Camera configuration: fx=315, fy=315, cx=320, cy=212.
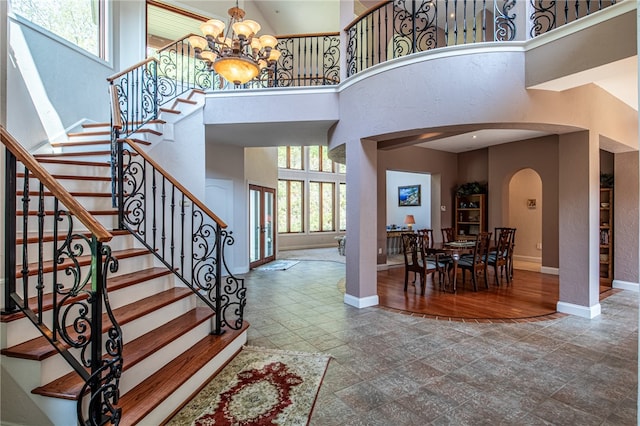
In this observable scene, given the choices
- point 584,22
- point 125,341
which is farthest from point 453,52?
point 125,341

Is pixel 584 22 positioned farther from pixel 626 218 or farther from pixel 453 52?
pixel 626 218

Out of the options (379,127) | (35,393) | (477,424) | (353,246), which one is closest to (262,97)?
(379,127)

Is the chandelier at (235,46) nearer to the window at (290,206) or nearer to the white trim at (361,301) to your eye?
the white trim at (361,301)

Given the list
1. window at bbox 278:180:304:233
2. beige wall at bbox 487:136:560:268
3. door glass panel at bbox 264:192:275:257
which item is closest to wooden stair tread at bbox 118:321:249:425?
door glass panel at bbox 264:192:275:257

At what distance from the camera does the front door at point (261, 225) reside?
7562mm

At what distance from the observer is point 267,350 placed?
3.09 meters

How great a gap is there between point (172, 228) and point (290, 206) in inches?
323

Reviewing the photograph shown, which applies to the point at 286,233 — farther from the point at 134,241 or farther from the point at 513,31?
the point at 513,31

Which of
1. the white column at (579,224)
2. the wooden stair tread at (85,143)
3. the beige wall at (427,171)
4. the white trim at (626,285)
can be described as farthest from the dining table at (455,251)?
the wooden stair tread at (85,143)

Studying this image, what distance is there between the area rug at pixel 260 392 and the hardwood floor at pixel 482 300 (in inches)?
79.5

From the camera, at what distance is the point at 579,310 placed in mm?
4023

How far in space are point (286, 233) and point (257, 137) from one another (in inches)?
217

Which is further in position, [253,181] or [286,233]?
[286,233]

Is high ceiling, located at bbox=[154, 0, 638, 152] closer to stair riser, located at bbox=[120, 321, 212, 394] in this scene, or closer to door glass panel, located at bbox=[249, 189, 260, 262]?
door glass panel, located at bbox=[249, 189, 260, 262]
